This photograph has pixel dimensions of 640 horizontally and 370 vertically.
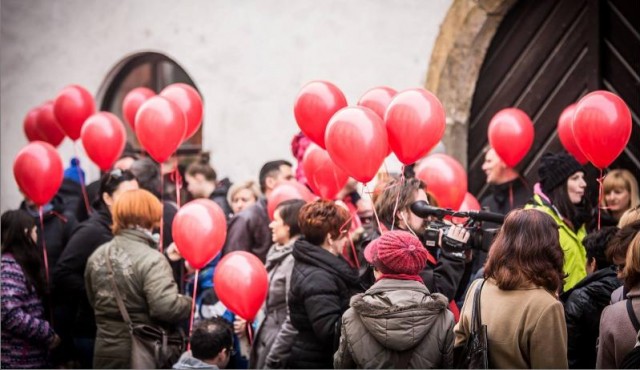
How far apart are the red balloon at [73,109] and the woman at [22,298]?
67.9 inches

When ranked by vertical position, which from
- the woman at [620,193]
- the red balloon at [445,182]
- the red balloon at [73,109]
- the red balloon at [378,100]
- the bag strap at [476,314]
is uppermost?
the red balloon at [378,100]

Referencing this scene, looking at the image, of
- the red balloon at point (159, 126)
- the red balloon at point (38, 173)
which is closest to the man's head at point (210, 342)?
the red balloon at point (159, 126)

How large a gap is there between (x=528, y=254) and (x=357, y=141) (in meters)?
1.16

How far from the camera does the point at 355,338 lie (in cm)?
415

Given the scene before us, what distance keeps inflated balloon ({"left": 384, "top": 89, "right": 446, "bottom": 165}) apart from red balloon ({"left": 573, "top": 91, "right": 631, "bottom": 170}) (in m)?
0.83

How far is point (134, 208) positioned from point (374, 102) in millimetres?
1496

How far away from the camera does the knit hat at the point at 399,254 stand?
4.09 m

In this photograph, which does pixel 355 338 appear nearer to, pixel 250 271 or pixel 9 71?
pixel 250 271

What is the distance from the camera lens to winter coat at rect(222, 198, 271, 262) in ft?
21.1

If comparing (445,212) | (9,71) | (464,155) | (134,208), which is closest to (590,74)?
(464,155)

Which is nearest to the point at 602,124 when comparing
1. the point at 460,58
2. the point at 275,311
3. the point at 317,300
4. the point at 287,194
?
the point at 317,300

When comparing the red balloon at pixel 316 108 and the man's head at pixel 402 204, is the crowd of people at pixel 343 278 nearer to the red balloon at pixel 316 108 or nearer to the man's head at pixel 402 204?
the man's head at pixel 402 204

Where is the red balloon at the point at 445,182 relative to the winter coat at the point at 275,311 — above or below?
above

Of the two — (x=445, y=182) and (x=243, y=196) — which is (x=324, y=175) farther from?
(x=243, y=196)
